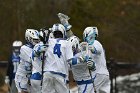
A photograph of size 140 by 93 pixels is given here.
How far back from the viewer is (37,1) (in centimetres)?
3875

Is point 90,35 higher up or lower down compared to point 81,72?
higher up

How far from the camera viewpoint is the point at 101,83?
23.8 meters

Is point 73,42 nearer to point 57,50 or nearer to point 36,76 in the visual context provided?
point 57,50

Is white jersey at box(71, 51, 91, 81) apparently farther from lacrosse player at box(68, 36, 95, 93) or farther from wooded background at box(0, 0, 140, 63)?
wooded background at box(0, 0, 140, 63)

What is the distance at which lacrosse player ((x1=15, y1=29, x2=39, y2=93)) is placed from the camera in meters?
24.0

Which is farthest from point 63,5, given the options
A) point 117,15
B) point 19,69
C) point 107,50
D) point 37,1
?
point 19,69

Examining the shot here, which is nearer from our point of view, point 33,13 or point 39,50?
point 39,50

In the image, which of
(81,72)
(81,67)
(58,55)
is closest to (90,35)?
(81,67)

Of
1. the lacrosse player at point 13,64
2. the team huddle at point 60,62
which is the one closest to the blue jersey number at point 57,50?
the team huddle at point 60,62

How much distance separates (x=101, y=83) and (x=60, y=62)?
79.0 inches

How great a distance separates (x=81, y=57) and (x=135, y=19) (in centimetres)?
2212

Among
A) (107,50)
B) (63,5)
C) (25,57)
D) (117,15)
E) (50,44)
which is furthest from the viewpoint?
(117,15)

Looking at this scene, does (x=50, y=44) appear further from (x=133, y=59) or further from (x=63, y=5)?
(x=133, y=59)

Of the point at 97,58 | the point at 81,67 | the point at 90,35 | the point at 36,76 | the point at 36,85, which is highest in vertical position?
the point at 90,35
